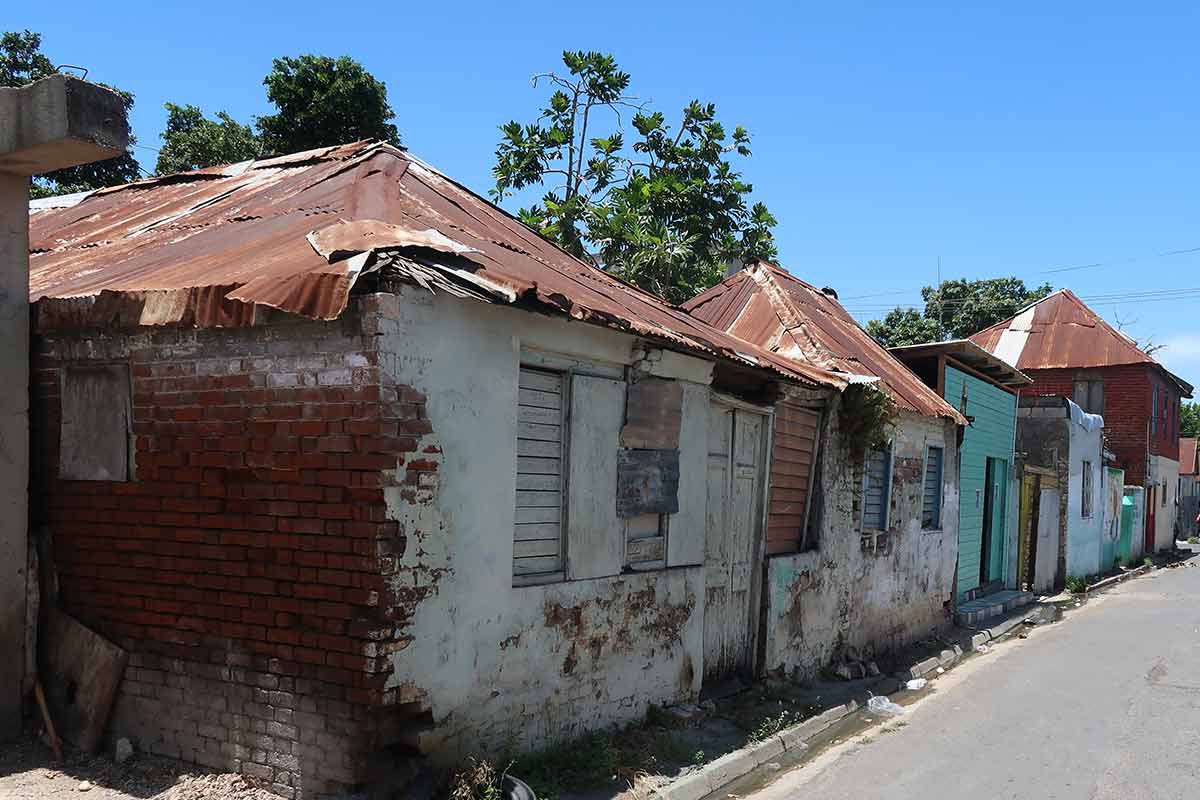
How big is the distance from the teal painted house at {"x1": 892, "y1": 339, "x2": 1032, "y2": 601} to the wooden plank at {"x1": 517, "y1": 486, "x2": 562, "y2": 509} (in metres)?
9.00

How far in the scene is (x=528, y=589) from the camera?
582 centimetres

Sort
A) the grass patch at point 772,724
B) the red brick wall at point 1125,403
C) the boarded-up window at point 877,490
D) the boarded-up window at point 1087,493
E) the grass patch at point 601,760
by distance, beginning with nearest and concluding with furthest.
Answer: the grass patch at point 601,760
the grass patch at point 772,724
the boarded-up window at point 877,490
the boarded-up window at point 1087,493
the red brick wall at point 1125,403

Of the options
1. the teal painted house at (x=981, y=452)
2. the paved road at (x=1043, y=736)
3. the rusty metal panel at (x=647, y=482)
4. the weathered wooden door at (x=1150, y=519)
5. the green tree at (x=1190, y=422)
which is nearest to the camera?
the paved road at (x=1043, y=736)

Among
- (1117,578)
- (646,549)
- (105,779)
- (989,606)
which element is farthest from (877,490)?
(1117,578)

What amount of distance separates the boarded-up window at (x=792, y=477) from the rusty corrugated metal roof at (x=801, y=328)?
108cm

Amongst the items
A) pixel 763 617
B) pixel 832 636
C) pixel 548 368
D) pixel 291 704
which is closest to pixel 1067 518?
pixel 832 636

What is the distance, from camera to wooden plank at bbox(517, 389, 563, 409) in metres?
5.93

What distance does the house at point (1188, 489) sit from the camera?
4475 centimetres

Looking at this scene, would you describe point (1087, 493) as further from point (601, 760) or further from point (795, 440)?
point (601, 760)

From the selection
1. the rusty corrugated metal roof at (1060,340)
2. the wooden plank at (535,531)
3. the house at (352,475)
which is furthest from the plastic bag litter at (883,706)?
the rusty corrugated metal roof at (1060,340)

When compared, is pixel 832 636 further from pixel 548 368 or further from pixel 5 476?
pixel 5 476

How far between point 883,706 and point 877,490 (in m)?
3.09

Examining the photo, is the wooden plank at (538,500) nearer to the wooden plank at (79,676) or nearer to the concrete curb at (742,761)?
the concrete curb at (742,761)

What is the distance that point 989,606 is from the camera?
51.2 ft
